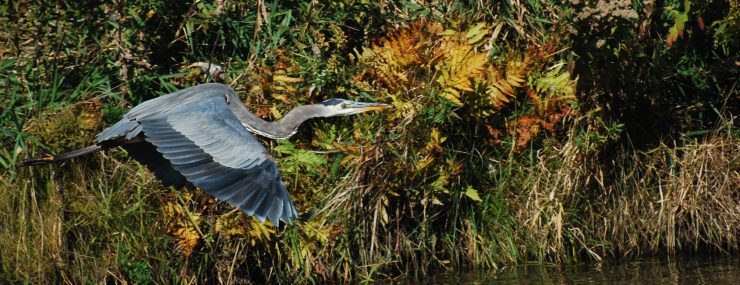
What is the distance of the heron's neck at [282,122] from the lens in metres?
6.77

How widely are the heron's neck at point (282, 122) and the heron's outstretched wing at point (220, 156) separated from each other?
20cm

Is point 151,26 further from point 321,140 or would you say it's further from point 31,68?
point 321,140

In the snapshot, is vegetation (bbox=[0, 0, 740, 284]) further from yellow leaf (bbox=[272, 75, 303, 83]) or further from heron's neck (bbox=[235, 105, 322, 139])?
heron's neck (bbox=[235, 105, 322, 139])

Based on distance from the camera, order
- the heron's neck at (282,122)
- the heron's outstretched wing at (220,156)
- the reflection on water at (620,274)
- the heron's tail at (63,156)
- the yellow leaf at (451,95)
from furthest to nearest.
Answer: the yellow leaf at (451,95)
the reflection on water at (620,274)
the heron's neck at (282,122)
the heron's tail at (63,156)
the heron's outstretched wing at (220,156)

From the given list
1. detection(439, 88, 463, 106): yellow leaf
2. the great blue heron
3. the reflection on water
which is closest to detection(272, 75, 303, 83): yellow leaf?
the great blue heron

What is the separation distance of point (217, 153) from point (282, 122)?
97cm

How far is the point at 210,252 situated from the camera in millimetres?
6887

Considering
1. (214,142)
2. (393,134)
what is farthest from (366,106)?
(214,142)

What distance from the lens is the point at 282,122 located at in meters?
6.87

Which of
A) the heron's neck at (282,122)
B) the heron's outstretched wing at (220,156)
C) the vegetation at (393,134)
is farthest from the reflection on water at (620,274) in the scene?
the heron's outstretched wing at (220,156)

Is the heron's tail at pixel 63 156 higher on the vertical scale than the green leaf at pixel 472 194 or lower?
higher

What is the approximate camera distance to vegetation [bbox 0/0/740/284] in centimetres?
689

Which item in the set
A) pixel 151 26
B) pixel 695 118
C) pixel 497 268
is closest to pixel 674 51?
pixel 695 118

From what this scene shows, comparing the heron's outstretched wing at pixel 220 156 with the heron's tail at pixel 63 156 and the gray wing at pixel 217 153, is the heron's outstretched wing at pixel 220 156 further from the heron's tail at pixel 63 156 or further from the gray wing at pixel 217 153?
the heron's tail at pixel 63 156
